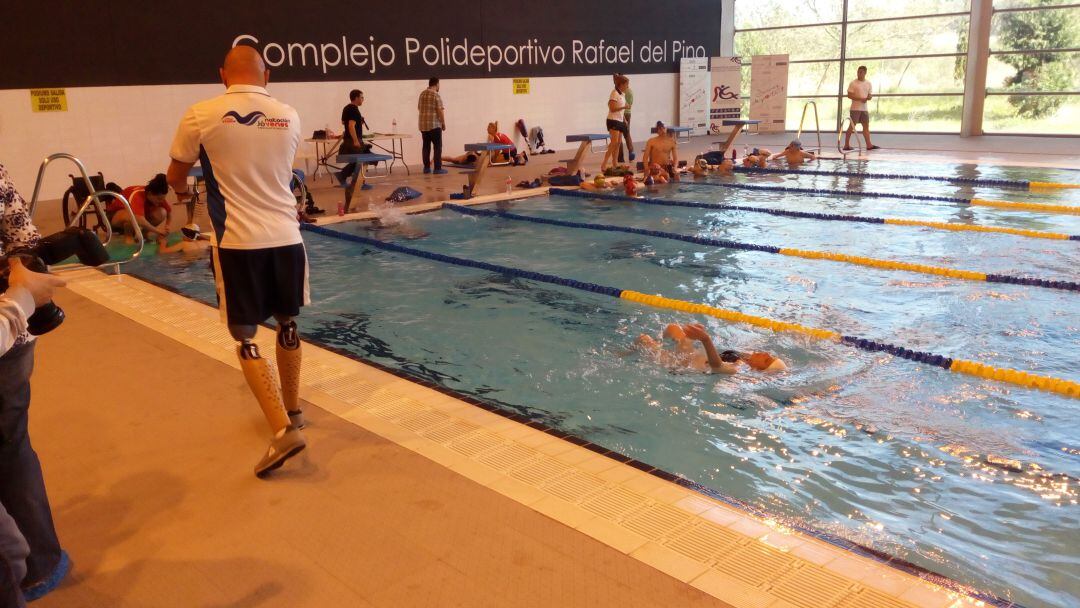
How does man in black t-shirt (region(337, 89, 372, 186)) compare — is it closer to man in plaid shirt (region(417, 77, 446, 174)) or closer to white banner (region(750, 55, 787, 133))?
man in plaid shirt (region(417, 77, 446, 174))

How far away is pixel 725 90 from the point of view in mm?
19344

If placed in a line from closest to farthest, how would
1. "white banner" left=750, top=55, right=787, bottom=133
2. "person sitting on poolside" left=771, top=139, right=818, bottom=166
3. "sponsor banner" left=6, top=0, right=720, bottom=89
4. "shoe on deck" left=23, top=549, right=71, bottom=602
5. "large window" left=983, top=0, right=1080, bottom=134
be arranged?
1. "shoe on deck" left=23, top=549, right=71, bottom=602
2. "sponsor banner" left=6, top=0, right=720, bottom=89
3. "person sitting on poolside" left=771, top=139, right=818, bottom=166
4. "large window" left=983, top=0, right=1080, bottom=134
5. "white banner" left=750, top=55, right=787, bottom=133

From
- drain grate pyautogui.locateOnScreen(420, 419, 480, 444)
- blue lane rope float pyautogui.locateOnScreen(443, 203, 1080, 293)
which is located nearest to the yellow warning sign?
blue lane rope float pyautogui.locateOnScreen(443, 203, 1080, 293)

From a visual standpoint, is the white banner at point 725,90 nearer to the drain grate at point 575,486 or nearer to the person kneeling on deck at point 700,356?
the person kneeling on deck at point 700,356

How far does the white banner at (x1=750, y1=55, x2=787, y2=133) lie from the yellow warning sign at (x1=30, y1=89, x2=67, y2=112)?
1355 centimetres

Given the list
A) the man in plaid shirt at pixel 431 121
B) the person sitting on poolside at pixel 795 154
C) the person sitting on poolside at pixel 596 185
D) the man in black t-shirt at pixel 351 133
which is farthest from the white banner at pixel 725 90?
the man in black t-shirt at pixel 351 133

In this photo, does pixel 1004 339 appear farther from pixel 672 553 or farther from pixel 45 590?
pixel 45 590

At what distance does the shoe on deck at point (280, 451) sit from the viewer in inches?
122

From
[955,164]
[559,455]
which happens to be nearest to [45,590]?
[559,455]

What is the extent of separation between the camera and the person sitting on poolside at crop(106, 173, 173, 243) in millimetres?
8328

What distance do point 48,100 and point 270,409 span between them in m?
10.4

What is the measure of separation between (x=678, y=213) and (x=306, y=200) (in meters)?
4.76

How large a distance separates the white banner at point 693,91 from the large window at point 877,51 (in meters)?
2.51

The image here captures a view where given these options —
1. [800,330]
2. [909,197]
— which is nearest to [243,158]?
[800,330]
